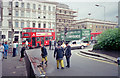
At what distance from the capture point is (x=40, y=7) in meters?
43.7

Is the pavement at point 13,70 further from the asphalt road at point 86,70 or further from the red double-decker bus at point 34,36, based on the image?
the red double-decker bus at point 34,36

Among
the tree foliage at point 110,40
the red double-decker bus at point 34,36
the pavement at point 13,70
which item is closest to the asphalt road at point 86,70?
the pavement at point 13,70

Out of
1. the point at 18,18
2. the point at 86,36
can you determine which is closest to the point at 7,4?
the point at 18,18

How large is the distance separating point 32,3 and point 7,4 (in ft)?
27.6

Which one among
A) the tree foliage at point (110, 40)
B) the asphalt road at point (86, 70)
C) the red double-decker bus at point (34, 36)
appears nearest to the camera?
the asphalt road at point (86, 70)

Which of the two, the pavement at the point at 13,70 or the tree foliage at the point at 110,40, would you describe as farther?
the tree foliage at the point at 110,40

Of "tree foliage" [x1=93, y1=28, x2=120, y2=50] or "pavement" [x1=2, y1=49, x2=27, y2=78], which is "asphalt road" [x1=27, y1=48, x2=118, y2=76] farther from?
"tree foliage" [x1=93, y1=28, x2=120, y2=50]

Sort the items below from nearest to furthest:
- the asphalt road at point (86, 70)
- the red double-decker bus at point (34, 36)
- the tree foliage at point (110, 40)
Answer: the asphalt road at point (86, 70) → the tree foliage at point (110, 40) → the red double-decker bus at point (34, 36)

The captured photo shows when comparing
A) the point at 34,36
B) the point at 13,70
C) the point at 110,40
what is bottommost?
the point at 13,70

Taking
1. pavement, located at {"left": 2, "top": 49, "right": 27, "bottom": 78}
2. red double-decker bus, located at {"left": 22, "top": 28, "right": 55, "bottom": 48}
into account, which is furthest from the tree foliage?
red double-decker bus, located at {"left": 22, "top": 28, "right": 55, "bottom": 48}

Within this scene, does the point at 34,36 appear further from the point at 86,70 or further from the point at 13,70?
the point at 86,70

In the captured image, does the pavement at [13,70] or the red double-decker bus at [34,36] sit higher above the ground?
the red double-decker bus at [34,36]

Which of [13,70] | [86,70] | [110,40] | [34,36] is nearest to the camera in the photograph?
[86,70]

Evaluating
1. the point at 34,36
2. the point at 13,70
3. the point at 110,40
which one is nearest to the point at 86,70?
the point at 13,70
